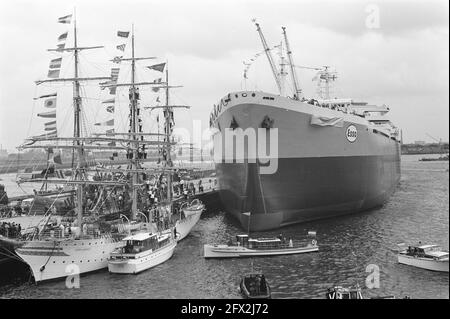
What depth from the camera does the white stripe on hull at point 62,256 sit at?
26.7 meters

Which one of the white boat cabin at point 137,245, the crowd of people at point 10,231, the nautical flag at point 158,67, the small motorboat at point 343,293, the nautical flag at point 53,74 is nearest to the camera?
the small motorboat at point 343,293

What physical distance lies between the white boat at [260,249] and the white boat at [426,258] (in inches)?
227

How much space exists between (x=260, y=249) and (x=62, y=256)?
12.8m

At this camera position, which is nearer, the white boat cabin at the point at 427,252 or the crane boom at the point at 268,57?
the white boat cabin at the point at 427,252

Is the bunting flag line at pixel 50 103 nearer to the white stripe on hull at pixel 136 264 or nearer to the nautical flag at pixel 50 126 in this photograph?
the nautical flag at pixel 50 126

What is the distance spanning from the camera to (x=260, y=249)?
30.6m

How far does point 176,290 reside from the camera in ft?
81.5

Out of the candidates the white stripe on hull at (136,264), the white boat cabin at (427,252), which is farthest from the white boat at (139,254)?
the white boat cabin at (427,252)

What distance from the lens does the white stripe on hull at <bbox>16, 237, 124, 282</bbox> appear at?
87.5 feet

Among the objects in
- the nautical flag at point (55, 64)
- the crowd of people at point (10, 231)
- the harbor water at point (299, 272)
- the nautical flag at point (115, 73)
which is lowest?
the harbor water at point (299, 272)

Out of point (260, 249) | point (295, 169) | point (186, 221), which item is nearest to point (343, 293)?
point (260, 249)

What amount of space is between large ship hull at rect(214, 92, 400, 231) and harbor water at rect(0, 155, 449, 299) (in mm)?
1652

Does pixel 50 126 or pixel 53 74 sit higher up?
pixel 53 74

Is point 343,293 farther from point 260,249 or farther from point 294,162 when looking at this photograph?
point 294,162
